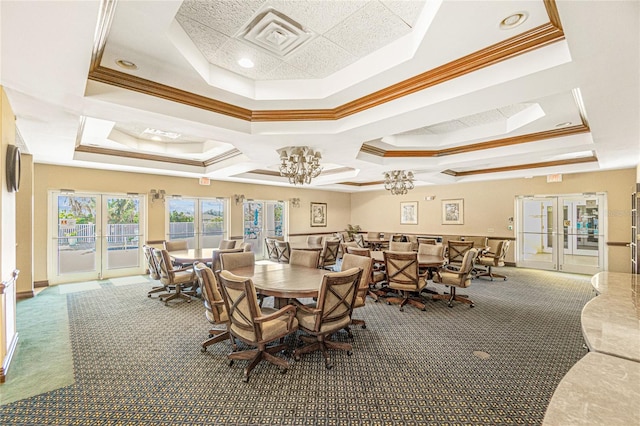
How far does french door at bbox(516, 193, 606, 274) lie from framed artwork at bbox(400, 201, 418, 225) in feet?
10.2

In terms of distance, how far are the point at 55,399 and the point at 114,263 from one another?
545 cm

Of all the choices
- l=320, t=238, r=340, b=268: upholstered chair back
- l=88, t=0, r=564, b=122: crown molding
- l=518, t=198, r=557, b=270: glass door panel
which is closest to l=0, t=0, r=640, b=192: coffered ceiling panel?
l=88, t=0, r=564, b=122: crown molding

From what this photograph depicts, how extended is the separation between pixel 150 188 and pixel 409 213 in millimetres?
8337

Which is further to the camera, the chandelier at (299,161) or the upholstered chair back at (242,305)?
the chandelier at (299,161)

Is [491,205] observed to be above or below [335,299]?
above

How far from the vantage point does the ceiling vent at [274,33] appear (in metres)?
2.28

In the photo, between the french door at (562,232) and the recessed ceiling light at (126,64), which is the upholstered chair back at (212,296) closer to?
the recessed ceiling light at (126,64)

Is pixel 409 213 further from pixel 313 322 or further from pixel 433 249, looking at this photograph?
pixel 313 322

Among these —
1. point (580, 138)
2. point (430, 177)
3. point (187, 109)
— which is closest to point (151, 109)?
point (187, 109)

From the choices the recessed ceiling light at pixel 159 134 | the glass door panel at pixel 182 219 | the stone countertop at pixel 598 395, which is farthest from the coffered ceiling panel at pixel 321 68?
the glass door panel at pixel 182 219

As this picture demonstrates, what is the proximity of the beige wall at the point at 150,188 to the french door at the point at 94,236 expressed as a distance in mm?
166

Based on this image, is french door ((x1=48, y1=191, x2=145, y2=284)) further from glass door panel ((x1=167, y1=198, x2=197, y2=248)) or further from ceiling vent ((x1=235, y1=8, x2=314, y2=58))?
ceiling vent ((x1=235, y1=8, x2=314, y2=58))

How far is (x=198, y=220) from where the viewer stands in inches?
329

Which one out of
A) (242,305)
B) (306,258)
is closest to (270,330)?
(242,305)
